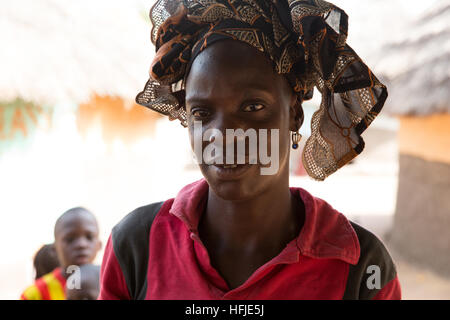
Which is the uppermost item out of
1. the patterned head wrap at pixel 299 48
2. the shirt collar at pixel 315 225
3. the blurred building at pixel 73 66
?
the blurred building at pixel 73 66

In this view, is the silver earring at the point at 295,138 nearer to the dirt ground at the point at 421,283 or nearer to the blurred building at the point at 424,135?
the dirt ground at the point at 421,283

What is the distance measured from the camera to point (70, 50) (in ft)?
15.9

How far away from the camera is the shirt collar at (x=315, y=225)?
1.05 meters

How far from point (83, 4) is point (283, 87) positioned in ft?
15.6

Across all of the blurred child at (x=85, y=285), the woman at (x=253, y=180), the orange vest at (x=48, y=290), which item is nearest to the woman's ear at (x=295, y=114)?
the woman at (x=253, y=180)

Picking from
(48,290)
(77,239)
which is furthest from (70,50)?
(48,290)

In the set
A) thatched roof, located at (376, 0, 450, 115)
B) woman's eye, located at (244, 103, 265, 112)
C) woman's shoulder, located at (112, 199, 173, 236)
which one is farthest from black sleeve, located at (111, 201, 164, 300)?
thatched roof, located at (376, 0, 450, 115)

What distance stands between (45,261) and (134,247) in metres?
1.85

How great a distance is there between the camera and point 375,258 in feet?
3.54

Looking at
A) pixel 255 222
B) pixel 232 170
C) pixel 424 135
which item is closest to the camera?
pixel 232 170

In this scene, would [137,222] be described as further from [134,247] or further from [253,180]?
[253,180]

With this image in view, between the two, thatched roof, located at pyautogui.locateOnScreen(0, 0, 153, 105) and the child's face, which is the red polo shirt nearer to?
the child's face

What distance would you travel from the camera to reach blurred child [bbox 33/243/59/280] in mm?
2693

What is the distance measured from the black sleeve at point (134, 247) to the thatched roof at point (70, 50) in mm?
3979
